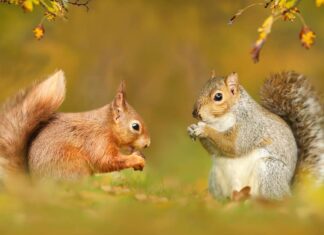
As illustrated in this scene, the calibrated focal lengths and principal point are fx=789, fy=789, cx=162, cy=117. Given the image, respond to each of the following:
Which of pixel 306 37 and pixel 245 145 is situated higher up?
pixel 306 37

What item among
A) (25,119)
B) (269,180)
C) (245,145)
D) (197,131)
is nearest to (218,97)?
(197,131)

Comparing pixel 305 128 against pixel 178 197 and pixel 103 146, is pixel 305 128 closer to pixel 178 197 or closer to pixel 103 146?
pixel 178 197

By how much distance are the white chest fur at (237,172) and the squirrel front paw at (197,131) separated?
0.76 feet

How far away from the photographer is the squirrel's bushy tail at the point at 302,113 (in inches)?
223

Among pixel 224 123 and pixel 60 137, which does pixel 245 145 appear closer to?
pixel 224 123

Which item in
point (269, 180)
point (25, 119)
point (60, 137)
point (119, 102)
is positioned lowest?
point (269, 180)

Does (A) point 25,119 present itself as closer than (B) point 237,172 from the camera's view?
No

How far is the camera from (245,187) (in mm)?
5367

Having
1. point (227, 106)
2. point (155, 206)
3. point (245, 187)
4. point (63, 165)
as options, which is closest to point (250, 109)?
point (227, 106)

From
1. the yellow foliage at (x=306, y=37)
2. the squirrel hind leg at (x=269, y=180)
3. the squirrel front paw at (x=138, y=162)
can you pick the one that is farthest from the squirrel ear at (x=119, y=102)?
the yellow foliage at (x=306, y=37)

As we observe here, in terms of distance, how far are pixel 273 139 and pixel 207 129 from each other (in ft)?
1.53

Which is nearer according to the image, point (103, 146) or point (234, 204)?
point (234, 204)

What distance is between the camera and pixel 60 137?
5.52m

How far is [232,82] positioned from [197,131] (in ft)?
1.37
